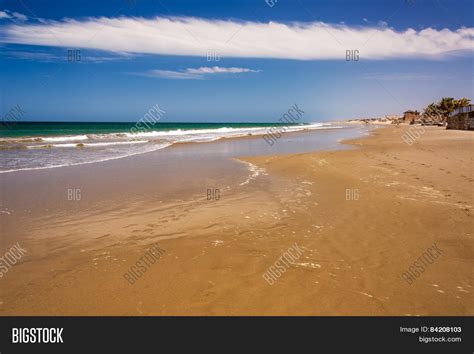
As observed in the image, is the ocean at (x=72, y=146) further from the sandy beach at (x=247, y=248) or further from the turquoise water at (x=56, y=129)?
the sandy beach at (x=247, y=248)

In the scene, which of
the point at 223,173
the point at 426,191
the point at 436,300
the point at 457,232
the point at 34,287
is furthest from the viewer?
the point at 223,173

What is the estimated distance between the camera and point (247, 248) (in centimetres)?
539

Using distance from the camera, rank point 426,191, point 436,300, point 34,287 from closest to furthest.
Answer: point 436,300, point 34,287, point 426,191

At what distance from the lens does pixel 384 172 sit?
12.0 meters

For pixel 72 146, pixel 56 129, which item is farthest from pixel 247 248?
pixel 56 129

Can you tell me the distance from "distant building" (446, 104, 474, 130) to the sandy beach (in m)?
34.1

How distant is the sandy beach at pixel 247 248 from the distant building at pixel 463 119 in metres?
34.1

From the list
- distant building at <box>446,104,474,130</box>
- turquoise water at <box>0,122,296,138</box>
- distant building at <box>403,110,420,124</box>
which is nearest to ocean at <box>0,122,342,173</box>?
turquoise water at <box>0,122,296,138</box>

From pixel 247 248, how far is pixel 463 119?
43998 mm

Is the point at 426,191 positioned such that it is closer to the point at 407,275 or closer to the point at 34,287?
the point at 407,275

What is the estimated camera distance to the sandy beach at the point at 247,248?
12.5ft

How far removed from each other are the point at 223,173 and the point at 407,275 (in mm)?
9083

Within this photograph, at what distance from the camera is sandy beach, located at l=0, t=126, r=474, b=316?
12.5 feet
